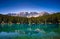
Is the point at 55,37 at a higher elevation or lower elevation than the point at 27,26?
lower

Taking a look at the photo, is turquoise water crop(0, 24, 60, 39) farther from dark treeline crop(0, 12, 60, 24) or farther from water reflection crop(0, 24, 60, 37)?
dark treeline crop(0, 12, 60, 24)

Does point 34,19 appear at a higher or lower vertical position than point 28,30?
higher

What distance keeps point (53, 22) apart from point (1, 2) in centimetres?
211

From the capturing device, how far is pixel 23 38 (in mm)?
5988

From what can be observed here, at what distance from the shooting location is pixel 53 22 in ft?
20.1

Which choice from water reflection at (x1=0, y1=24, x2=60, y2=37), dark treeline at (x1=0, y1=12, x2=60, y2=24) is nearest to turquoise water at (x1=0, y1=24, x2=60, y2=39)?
water reflection at (x1=0, y1=24, x2=60, y2=37)

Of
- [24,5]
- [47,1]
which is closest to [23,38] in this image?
[24,5]

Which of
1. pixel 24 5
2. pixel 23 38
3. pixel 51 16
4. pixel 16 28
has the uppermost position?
pixel 24 5

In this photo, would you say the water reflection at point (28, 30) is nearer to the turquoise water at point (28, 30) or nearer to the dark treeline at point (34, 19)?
the turquoise water at point (28, 30)

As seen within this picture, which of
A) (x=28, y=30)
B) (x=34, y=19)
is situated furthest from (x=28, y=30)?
(x=34, y=19)

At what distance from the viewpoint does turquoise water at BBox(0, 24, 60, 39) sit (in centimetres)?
605

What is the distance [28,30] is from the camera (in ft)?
20.2

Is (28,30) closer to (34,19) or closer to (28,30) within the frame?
(28,30)

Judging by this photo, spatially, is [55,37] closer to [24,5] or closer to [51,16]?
[51,16]
